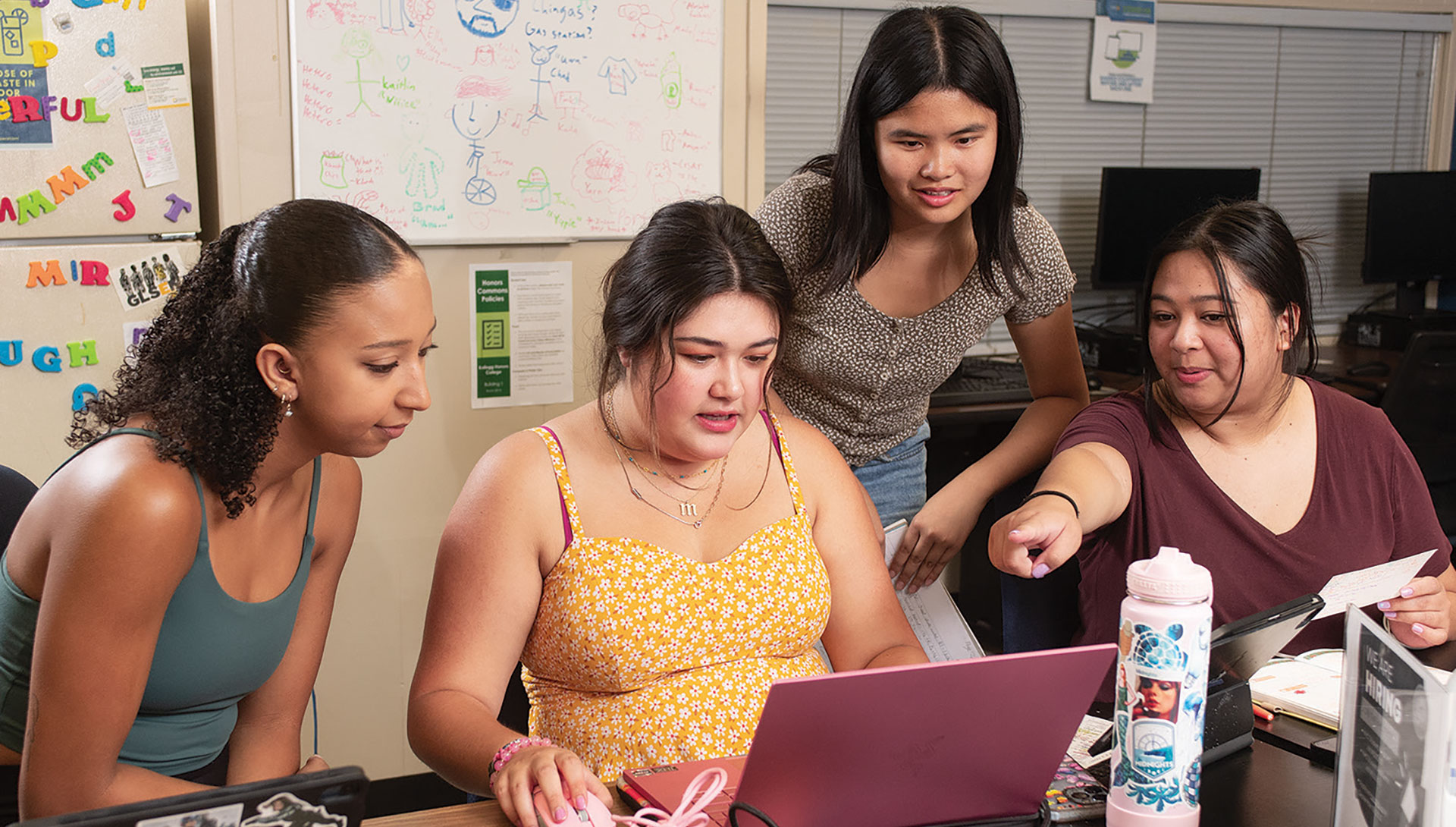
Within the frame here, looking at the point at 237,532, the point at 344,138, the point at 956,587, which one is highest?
the point at 344,138

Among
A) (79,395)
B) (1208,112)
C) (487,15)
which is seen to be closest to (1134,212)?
(1208,112)

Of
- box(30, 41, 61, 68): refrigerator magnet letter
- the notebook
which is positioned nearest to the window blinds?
box(30, 41, 61, 68): refrigerator magnet letter

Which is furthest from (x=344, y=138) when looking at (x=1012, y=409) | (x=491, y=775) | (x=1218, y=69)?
(x=1218, y=69)

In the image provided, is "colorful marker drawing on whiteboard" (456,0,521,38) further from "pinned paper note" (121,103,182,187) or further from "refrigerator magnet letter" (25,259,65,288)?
"refrigerator magnet letter" (25,259,65,288)

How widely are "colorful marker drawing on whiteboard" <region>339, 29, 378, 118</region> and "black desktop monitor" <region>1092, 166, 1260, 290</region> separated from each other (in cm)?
230

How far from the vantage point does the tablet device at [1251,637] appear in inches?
46.2

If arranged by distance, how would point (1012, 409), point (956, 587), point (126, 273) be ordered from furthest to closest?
point (956, 587) → point (1012, 409) → point (126, 273)

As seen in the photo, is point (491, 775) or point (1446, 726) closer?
point (1446, 726)

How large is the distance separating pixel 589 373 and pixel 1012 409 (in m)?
1.21

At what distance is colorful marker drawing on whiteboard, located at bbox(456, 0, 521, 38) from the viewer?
2381 millimetres

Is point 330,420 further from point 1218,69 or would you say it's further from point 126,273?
point 1218,69

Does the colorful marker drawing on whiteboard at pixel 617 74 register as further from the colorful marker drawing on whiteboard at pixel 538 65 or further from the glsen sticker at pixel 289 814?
the glsen sticker at pixel 289 814

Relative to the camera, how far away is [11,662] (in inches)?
50.5

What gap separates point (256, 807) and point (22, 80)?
6.06ft
